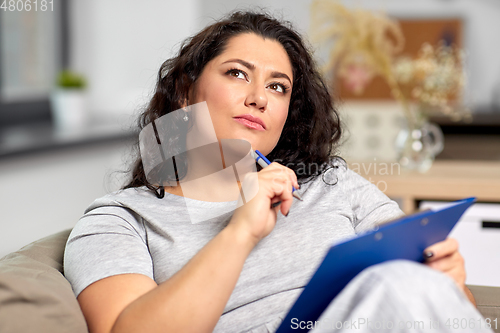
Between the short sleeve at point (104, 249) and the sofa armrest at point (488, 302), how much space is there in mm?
660

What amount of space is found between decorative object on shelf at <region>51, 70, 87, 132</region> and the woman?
167cm

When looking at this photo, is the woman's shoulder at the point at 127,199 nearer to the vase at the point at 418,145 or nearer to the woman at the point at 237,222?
the woman at the point at 237,222

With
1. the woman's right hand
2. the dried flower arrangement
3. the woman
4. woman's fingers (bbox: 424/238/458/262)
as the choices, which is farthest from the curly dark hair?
the dried flower arrangement

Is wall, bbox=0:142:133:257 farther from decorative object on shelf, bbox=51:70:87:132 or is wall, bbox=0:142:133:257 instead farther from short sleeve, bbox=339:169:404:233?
short sleeve, bbox=339:169:404:233

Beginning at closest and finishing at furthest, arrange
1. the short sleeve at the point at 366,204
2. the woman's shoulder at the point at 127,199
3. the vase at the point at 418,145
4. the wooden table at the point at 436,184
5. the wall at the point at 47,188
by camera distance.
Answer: the woman's shoulder at the point at 127,199, the short sleeve at the point at 366,204, the wooden table at the point at 436,184, the vase at the point at 418,145, the wall at the point at 47,188

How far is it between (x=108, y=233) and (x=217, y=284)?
9.3 inches

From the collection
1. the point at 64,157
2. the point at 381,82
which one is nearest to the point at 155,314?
the point at 64,157

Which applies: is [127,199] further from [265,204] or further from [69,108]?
[69,108]

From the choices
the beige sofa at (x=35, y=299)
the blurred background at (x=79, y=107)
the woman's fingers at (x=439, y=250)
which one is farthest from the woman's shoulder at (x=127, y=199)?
the blurred background at (x=79, y=107)

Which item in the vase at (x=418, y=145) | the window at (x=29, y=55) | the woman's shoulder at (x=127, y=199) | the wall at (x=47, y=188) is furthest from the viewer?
the window at (x=29, y=55)

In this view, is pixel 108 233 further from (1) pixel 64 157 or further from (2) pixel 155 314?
(1) pixel 64 157

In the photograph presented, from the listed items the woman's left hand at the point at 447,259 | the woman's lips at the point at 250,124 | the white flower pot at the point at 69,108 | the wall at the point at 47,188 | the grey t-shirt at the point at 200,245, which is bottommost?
the wall at the point at 47,188

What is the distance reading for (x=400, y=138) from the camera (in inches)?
76.0

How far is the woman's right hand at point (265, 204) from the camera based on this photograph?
2.61ft
